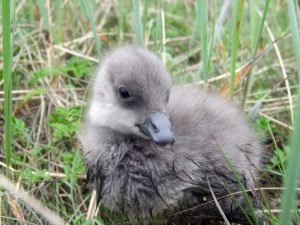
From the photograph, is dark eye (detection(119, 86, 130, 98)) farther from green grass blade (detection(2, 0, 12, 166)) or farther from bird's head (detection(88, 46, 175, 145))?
green grass blade (detection(2, 0, 12, 166))

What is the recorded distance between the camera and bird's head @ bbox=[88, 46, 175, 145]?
148cm

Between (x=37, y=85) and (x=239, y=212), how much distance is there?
45.0 inches

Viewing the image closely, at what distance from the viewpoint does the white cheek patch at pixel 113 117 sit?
153cm

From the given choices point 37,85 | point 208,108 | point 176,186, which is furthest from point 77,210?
point 37,85

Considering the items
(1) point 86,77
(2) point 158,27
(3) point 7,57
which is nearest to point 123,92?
(3) point 7,57

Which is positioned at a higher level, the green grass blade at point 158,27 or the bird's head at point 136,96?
the green grass blade at point 158,27

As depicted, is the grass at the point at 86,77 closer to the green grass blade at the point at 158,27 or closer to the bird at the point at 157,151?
the green grass blade at the point at 158,27

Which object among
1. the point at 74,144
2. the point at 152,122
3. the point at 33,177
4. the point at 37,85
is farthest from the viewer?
the point at 37,85

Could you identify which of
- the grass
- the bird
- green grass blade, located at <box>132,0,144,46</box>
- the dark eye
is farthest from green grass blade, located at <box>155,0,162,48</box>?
the dark eye

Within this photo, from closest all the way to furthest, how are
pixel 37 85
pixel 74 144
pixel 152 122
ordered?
pixel 152 122 < pixel 74 144 < pixel 37 85

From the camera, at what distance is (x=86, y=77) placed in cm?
248

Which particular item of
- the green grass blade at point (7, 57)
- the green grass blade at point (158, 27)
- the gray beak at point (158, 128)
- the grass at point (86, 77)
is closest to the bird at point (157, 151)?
the gray beak at point (158, 128)

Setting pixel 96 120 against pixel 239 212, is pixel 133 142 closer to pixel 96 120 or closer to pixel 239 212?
pixel 96 120

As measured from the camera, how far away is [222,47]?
2492mm
